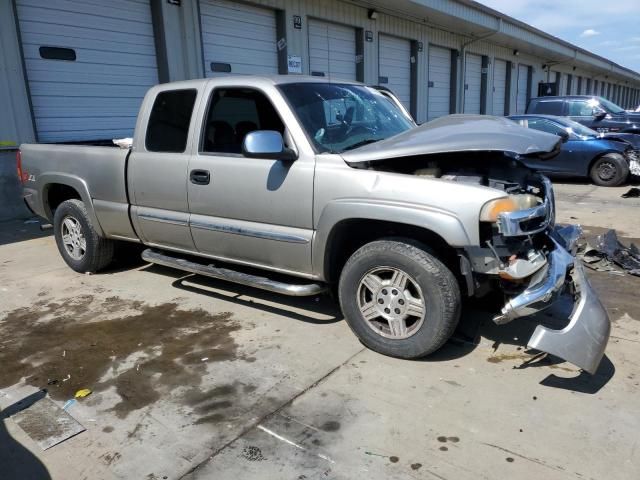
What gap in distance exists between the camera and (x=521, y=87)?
28.3 metres

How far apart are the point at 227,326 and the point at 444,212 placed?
2.05 m

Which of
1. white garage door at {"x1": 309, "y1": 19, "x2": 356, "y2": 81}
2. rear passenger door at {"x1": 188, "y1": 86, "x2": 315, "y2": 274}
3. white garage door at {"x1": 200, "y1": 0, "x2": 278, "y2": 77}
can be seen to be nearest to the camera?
rear passenger door at {"x1": 188, "y1": 86, "x2": 315, "y2": 274}

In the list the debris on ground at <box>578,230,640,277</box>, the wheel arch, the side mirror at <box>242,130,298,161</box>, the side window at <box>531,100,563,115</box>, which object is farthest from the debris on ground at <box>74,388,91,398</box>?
the side window at <box>531,100,563,115</box>

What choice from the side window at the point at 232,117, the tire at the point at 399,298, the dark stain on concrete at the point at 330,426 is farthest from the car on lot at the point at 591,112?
the dark stain on concrete at the point at 330,426

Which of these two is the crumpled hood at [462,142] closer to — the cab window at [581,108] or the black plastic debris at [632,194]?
the black plastic debris at [632,194]

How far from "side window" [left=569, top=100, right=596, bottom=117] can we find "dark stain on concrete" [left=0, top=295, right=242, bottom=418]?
13316 millimetres

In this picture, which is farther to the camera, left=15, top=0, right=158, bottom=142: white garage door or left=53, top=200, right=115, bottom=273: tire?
left=15, top=0, right=158, bottom=142: white garage door

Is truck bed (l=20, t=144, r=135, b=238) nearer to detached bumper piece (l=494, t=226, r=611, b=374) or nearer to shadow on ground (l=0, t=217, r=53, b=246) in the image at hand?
shadow on ground (l=0, t=217, r=53, b=246)

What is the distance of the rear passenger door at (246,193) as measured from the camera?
3812 millimetres

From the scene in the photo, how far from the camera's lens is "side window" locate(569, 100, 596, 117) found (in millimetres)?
14289

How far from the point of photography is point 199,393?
3.27 m

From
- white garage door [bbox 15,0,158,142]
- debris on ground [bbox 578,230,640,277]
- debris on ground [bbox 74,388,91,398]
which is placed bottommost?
debris on ground [bbox 74,388,91,398]

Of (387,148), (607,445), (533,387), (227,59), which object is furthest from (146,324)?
(227,59)

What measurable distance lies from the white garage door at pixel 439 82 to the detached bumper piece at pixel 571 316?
686 inches
